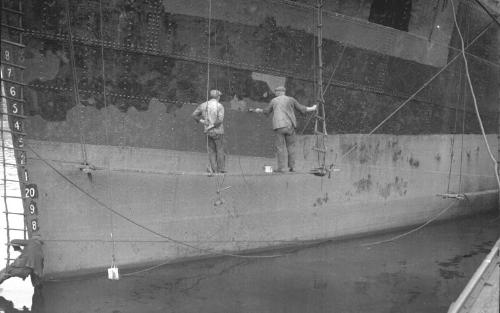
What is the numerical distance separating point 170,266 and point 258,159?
2.37 metres

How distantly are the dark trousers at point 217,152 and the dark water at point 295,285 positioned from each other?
162 cm

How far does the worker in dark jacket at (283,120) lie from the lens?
28.3 ft

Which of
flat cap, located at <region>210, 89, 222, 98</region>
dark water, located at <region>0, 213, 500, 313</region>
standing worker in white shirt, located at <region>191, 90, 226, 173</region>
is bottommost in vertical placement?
dark water, located at <region>0, 213, 500, 313</region>

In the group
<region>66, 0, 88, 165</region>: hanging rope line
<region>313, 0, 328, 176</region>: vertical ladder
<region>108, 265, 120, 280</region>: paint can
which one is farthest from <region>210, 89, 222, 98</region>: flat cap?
<region>108, 265, 120, 280</region>: paint can

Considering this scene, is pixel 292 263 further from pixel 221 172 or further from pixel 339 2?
pixel 339 2

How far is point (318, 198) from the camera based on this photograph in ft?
33.2

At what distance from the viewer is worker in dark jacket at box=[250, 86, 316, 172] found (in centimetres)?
862

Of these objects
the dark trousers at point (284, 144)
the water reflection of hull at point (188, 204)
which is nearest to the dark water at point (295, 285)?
the water reflection of hull at point (188, 204)

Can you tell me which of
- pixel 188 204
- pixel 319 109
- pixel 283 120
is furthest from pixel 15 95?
pixel 319 109

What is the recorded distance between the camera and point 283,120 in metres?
8.62

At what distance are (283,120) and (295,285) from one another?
2614 mm

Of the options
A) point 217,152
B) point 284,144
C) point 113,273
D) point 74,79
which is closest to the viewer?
point 113,273

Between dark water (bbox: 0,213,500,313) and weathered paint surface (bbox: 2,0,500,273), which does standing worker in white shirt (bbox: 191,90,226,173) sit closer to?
weathered paint surface (bbox: 2,0,500,273)

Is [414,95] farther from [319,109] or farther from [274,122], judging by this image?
[274,122]
